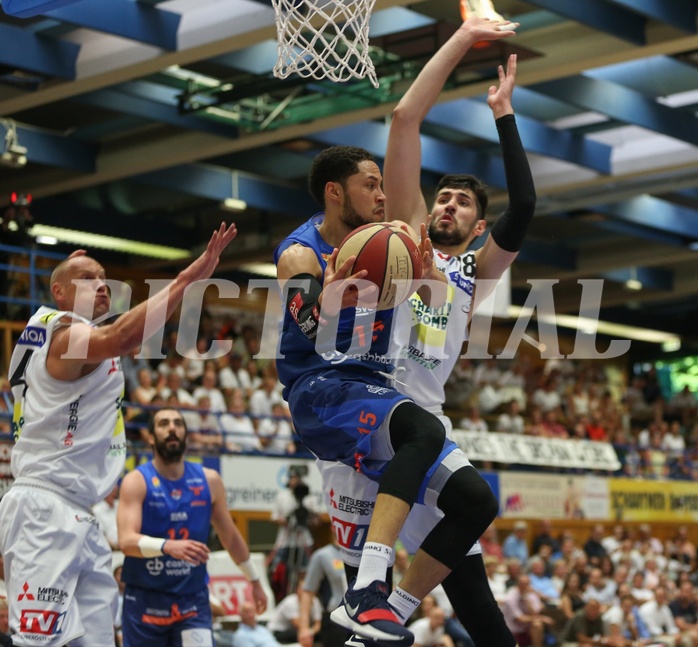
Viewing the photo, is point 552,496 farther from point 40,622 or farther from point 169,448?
point 40,622

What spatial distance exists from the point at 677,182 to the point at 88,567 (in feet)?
46.0

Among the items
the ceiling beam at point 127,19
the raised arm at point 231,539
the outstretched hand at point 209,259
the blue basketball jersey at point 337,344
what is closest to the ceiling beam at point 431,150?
the ceiling beam at point 127,19

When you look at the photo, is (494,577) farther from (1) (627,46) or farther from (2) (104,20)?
(2) (104,20)

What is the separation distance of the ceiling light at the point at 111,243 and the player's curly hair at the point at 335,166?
15.5 metres

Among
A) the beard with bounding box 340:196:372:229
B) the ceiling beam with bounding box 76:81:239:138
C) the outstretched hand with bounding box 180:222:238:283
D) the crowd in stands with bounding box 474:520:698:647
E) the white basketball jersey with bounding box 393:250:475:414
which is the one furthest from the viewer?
the ceiling beam with bounding box 76:81:239:138

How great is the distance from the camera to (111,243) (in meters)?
22.1

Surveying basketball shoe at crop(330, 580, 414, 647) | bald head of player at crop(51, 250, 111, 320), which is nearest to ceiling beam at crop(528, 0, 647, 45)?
bald head of player at crop(51, 250, 111, 320)

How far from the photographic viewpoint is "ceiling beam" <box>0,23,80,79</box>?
13.3 m

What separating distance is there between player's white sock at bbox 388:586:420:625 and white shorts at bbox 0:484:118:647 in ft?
6.13

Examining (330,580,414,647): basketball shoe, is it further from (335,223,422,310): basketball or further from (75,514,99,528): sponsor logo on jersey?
(75,514,99,528): sponsor logo on jersey

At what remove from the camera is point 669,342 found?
3406 centimetres

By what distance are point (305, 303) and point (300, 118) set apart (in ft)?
35.4

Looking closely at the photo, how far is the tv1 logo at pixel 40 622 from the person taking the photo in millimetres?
5918

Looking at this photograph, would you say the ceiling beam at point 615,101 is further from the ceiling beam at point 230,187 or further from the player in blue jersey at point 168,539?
the player in blue jersey at point 168,539
